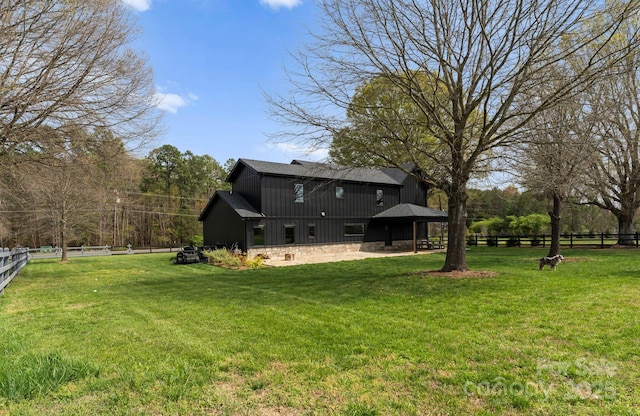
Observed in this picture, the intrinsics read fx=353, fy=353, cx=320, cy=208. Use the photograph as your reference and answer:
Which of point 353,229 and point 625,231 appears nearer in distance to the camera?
point 625,231

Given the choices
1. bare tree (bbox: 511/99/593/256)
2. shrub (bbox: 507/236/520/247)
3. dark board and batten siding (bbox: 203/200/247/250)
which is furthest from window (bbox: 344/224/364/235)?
bare tree (bbox: 511/99/593/256)

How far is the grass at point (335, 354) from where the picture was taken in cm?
305

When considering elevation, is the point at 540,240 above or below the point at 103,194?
below

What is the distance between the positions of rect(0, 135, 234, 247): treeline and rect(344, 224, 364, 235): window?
12.1 metres

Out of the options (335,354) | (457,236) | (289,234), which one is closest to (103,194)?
(289,234)

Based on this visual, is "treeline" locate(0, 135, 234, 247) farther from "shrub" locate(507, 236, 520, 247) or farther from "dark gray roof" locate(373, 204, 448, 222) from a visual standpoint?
"shrub" locate(507, 236, 520, 247)

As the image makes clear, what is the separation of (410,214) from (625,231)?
40.8 feet

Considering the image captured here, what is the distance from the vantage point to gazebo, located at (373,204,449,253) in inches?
897

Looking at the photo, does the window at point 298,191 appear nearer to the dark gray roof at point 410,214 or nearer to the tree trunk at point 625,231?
the dark gray roof at point 410,214

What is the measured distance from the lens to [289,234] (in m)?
21.4

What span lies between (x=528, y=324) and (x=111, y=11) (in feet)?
35.1

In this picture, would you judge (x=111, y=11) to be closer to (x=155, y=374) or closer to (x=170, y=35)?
(x=170, y=35)

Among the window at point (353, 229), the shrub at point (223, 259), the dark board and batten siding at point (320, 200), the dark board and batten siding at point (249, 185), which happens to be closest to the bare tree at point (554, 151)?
the dark board and batten siding at point (320, 200)

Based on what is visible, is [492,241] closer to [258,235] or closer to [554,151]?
[258,235]
